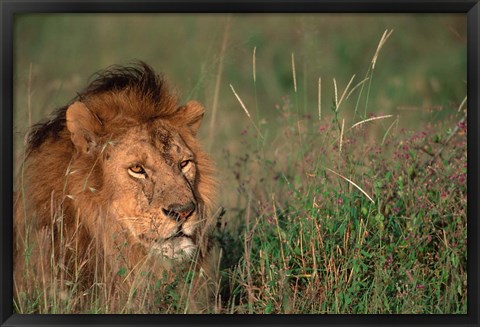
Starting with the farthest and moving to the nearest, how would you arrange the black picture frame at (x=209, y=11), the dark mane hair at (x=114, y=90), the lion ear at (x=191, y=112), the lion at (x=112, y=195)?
the lion ear at (x=191, y=112) < the dark mane hair at (x=114, y=90) < the lion at (x=112, y=195) < the black picture frame at (x=209, y=11)

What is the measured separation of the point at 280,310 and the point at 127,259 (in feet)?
2.55

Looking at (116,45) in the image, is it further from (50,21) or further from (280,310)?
(280,310)

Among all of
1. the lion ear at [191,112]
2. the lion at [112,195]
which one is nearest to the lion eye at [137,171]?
the lion at [112,195]

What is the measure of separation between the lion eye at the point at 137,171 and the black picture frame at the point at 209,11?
60 cm

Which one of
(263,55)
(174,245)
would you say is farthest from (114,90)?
(263,55)

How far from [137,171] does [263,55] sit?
8041mm

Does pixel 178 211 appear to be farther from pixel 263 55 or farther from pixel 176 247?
pixel 263 55

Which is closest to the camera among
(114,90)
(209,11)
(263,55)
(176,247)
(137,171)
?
(209,11)

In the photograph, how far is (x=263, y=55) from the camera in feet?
41.8

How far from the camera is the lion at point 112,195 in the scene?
15.6 ft

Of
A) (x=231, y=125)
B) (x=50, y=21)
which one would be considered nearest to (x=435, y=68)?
(x=231, y=125)

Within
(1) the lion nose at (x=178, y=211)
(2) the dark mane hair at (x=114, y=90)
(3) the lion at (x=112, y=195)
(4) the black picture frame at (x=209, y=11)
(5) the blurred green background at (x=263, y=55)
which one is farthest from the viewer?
(5) the blurred green background at (x=263, y=55)

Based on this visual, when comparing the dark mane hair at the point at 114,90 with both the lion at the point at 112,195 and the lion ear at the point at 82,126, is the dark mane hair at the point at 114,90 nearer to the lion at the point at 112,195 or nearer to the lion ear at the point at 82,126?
the lion at the point at 112,195

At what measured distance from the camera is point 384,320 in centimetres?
465
